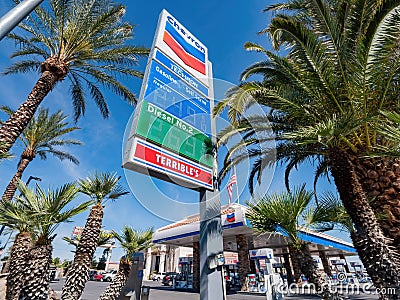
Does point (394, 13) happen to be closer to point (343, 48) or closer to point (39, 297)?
point (343, 48)

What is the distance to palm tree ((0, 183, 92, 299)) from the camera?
4297 millimetres

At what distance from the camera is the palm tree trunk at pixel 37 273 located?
424cm

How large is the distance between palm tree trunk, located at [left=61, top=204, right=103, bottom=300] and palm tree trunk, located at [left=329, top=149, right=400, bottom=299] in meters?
6.16

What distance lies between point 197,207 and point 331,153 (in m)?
3.37

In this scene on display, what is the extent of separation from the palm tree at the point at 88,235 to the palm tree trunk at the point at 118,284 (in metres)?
0.98

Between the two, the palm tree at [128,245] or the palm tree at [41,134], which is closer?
the palm tree at [128,245]

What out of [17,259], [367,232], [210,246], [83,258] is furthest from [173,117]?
[17,259]

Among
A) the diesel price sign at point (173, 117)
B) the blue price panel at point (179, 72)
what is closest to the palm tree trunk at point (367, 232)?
the diesel price sign at point (173, 117)

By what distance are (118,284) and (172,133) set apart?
15.4 feet

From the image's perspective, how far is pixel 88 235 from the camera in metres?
6.43

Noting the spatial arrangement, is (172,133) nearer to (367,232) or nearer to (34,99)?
(367,232)

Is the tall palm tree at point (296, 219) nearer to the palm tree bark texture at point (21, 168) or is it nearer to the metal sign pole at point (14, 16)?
the metal sign pole at point (14, 16)

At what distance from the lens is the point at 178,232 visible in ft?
60.4

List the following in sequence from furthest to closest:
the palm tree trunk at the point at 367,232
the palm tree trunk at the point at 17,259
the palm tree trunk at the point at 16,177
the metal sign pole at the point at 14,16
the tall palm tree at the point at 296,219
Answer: the palm tree trunk at the point at 16,177, the palm tree trunk at the point at 17,259, the tall palm tree at the point at 296,219, the palm tree trunk at the point at 367,232, the metal sign pole at the point at 14,16
